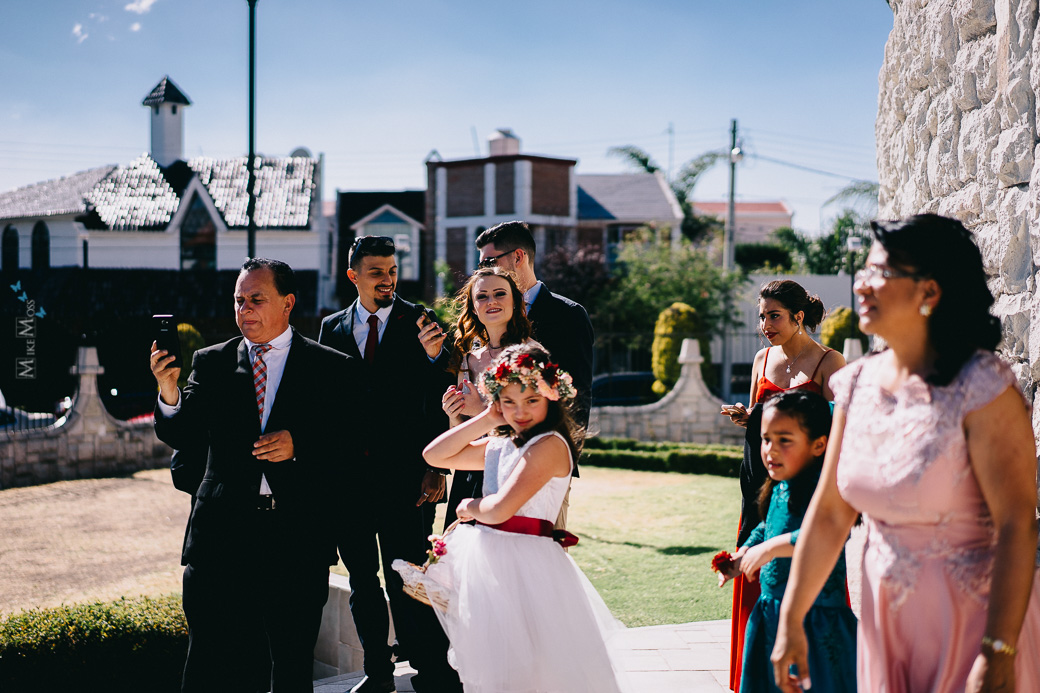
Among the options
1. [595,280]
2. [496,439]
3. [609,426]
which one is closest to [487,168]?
[595,280]

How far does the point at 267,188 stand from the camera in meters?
31.8

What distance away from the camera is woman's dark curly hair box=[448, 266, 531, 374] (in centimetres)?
435

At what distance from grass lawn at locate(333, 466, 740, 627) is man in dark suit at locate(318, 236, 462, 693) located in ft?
6.96

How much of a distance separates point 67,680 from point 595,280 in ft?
77.3

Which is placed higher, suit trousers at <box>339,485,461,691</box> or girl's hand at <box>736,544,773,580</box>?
girl's hand at <box>736,544,773,580</box>

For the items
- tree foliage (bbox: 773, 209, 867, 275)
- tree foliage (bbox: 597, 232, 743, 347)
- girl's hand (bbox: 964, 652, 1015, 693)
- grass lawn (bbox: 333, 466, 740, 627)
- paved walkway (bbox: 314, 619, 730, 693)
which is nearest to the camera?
girl's hand (bbox: 964, 652, 1015, 693)

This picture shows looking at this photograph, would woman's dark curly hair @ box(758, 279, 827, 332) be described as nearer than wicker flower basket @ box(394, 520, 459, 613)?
No

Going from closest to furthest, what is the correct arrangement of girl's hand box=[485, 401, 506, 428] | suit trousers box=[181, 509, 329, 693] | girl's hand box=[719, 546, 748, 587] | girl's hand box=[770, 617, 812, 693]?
1. girl's hand box=[770, 617, 812, 693]
2. girl's hand box=[719, 546, 748, 587]
3. girl's hand box=[485, 401, 506, 428]
4. suit trousers box=[181, 509, 329, 693]

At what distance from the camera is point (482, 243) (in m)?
4.70

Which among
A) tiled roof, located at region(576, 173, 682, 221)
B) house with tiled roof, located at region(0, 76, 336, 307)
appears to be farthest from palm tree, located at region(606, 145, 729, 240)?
house with tiled roof, located at region(0, 76, 336, 307)

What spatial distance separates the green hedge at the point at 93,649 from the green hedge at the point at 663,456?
32.7ft

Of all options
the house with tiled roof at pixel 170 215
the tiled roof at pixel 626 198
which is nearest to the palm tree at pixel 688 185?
the tiled roof at pixel 626 198

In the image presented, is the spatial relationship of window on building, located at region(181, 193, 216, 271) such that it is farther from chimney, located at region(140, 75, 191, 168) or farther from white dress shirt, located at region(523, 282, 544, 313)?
white dress shirt, located at region(523, 282, 544, 313)

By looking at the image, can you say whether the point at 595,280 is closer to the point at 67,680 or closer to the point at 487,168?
the point at 487,168
